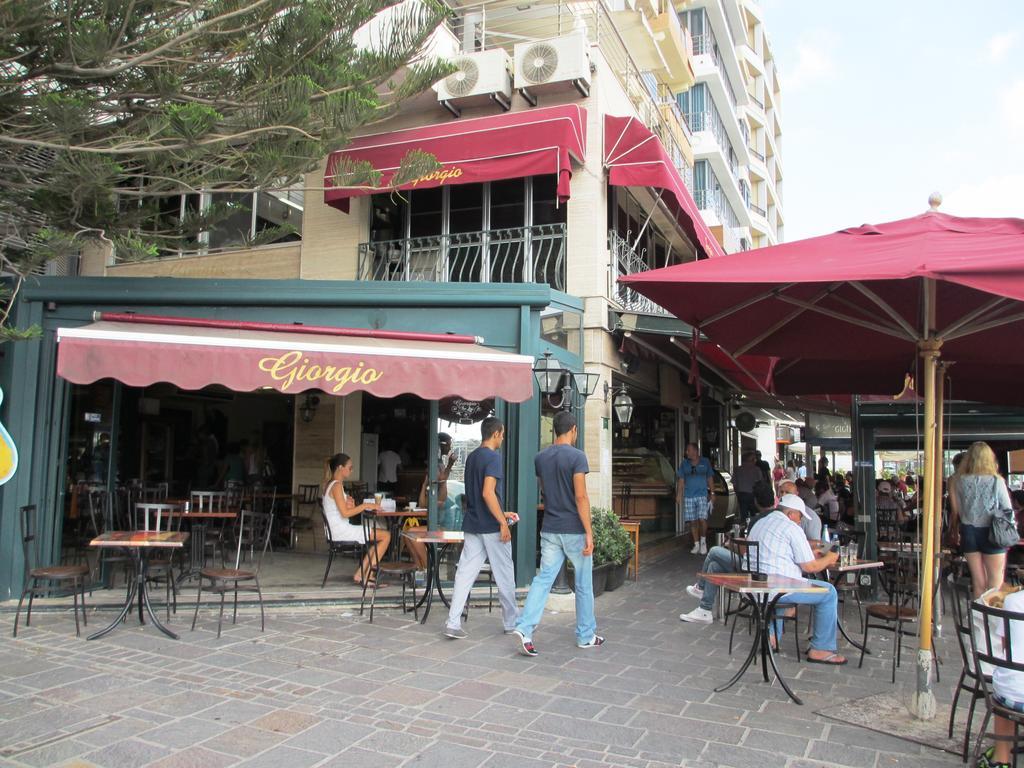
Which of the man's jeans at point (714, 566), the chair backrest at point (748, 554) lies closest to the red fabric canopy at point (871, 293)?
the chair backrest at point (748, 554)

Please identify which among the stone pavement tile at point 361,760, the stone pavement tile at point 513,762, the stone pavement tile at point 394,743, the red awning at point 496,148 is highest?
the red awning at point 496,148

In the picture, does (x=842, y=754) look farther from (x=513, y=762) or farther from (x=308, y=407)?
(x=308, y=407)

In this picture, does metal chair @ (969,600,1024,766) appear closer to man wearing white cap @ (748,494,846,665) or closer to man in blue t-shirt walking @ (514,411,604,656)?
man wearing white cap @ (748,494,846,665)

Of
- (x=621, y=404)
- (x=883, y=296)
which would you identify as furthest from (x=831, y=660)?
(x=621, y=404)

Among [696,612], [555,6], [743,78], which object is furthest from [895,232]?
[743,78]

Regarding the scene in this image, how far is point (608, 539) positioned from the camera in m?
8.44

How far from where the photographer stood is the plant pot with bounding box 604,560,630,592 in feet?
27.9

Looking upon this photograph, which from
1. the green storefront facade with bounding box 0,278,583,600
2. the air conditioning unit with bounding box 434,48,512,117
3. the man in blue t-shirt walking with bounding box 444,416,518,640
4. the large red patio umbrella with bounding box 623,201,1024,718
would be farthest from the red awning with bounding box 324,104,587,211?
the man in blue t-shirt walking with bounding box 444,416,518,640

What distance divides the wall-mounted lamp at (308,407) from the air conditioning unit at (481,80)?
488cm

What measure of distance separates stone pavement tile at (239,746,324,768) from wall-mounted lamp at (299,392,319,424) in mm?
8124

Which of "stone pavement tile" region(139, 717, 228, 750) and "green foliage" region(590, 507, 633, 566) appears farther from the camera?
"green foliage" region(590, 507, 633, 566)

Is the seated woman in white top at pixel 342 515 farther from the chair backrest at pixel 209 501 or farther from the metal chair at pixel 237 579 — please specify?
the chair backrest at pixel 209 501

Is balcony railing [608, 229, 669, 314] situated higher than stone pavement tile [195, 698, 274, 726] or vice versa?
balcony railing [608, 229, 669, 314]

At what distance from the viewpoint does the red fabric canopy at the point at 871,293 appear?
3820 millimetres
